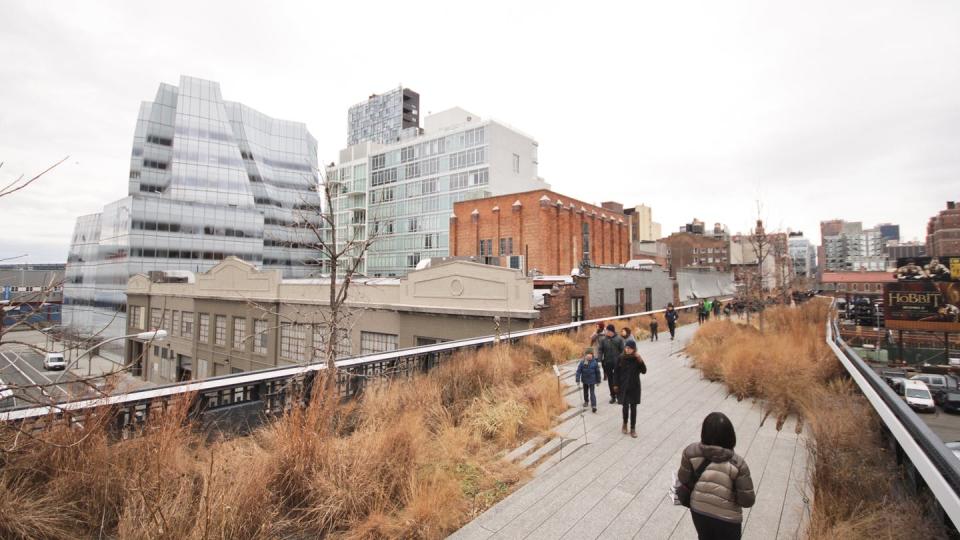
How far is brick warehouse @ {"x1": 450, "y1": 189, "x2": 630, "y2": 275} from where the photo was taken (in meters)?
40.1

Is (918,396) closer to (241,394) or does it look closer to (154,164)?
(241,394)

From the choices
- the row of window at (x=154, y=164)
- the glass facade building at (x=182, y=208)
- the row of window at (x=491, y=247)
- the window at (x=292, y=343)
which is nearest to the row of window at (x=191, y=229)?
the glass facade building at (x=182, y=208)

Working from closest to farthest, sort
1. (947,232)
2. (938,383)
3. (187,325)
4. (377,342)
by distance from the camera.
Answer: (377,342)
(938,383)
(187,325)
(947,232)

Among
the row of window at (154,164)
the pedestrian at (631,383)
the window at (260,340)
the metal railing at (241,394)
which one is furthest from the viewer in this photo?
the row of window at (154,164)

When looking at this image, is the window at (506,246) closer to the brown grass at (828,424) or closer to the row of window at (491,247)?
the row of window at (491,247)

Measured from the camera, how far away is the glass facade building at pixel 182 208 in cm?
6400

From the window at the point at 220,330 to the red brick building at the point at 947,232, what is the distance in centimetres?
14407

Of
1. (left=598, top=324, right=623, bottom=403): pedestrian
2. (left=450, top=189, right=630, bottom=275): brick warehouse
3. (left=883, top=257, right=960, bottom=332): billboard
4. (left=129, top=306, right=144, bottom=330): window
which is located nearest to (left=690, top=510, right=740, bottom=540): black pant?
(left=598, top=324, right=623, bottom=403): pedestrian

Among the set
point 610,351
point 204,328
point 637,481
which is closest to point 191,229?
point 204,328

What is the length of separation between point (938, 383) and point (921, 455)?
93.4 ft

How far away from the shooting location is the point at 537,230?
40.2 metres

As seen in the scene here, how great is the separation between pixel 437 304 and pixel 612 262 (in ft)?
111

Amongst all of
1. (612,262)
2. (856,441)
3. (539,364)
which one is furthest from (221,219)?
(856,441)

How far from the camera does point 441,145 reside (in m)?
61.3
